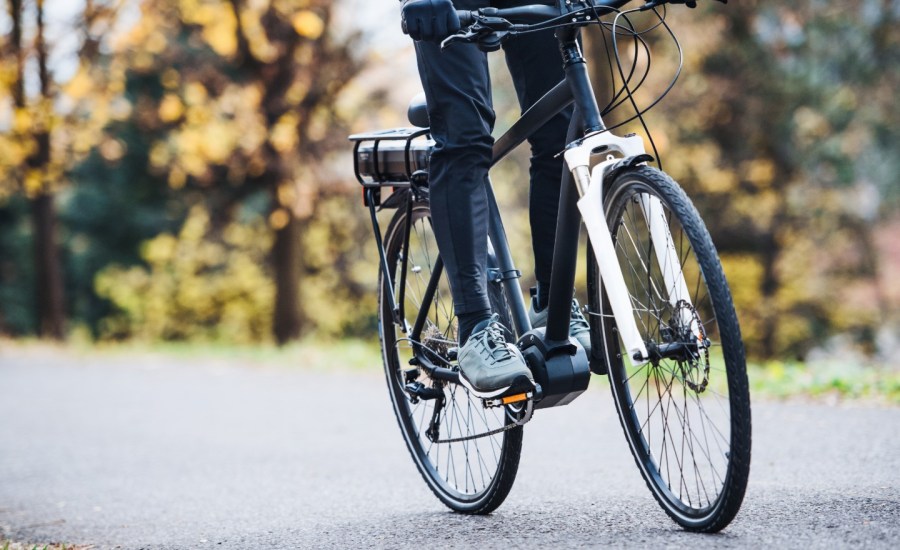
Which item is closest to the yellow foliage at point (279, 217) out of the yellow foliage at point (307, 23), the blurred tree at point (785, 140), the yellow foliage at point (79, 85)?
the yellow foliage at point (307, 23)

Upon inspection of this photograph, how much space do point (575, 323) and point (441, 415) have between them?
0.73 m

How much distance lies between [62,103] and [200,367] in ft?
21.1

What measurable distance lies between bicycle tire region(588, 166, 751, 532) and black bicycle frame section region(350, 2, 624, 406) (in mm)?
102

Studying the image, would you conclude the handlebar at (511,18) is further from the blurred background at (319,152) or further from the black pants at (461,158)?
the blurred background at (319,152)

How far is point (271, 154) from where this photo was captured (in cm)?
1373

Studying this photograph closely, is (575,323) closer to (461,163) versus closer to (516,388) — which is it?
(516,388)

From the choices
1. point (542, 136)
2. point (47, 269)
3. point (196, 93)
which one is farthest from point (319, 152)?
point (542, 136)

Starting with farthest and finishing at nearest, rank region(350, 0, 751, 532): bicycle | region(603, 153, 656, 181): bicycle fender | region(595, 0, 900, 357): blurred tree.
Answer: region(595, 0, 900, 357): blurred tree
region(603, 153, 656, 181): bicycle fender
region(350, 0, 751, 532): bicycle

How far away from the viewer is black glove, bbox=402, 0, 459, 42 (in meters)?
2.66

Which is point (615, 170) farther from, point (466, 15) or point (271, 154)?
point (271, 154)

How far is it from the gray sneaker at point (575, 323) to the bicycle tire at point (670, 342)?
87 mm

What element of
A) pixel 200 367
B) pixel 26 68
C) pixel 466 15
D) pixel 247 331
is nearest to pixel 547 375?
pixel 466 15

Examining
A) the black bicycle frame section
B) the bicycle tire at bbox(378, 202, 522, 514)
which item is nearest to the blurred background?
the bicycle tire at bbox(378, 202, 522, 514)

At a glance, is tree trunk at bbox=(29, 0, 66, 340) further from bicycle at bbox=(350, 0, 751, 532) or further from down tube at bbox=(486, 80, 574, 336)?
down tube at bbox=(486, 80, 574, 336)
